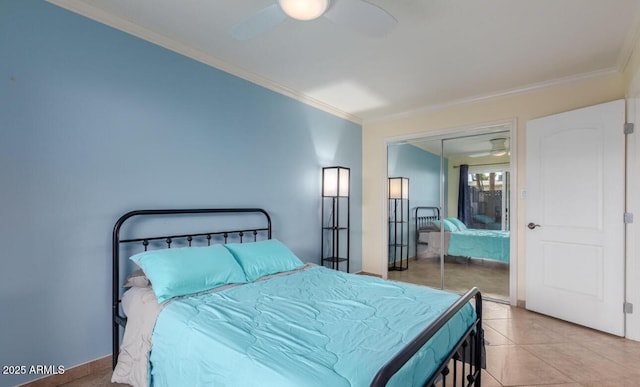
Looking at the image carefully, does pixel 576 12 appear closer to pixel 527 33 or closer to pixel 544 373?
pixel 527 33

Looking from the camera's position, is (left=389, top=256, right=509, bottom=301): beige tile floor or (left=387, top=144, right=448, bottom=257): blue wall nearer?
(left=389, top=256, right=509, bottom=301): beige tile floor

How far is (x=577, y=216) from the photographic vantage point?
2945 millimetres


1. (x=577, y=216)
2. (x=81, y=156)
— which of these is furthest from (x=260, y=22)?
(x=577, y=216)

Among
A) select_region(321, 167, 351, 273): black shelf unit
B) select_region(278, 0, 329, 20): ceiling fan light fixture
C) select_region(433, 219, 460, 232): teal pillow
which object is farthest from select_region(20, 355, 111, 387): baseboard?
select_region(433, 219, 460, 232): teal pillow

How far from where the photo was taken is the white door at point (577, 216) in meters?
2.72

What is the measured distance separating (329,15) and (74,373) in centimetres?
285

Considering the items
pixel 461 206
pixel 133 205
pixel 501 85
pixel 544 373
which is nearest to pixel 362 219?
pixel 461 206

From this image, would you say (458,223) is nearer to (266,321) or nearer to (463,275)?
(463,275)

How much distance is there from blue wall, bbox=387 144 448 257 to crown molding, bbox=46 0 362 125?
158cm

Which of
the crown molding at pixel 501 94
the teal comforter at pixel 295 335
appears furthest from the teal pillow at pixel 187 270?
the crown molding at pixel 501 94

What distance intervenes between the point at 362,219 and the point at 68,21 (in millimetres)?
3982

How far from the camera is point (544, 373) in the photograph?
2.13m

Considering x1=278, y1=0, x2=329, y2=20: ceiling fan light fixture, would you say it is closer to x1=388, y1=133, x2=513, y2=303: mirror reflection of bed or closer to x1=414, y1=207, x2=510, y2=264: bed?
x1=388, y1=133, x2=513, y2=303: mirror reflection of bed

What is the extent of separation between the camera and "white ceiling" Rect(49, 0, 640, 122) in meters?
2.07
